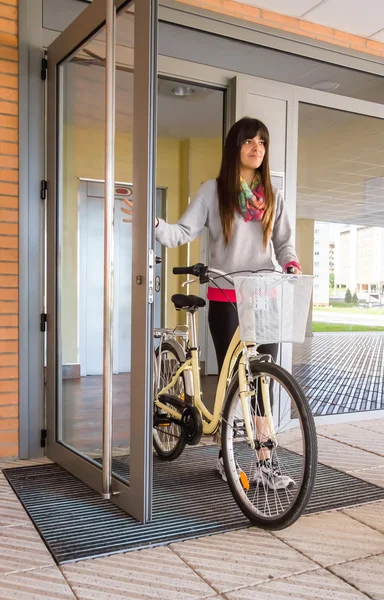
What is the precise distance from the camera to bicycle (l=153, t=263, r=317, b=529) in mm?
2010

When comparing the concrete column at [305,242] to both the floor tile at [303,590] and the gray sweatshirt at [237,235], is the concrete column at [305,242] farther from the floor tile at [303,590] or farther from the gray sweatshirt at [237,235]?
the floor tile at [303,590]

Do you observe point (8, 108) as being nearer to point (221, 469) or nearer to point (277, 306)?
point (277, 306)

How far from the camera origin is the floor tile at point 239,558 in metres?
1.80

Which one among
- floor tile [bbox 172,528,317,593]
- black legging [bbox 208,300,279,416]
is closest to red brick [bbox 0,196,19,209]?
black legging [bbox 208,300,279,416]

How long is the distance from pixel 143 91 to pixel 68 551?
1.65 m

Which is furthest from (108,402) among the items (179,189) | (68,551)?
(179,189)

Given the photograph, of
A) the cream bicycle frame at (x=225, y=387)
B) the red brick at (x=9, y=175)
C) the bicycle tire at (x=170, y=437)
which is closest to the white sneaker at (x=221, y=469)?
the bicycle tire at (x=170, y=437)

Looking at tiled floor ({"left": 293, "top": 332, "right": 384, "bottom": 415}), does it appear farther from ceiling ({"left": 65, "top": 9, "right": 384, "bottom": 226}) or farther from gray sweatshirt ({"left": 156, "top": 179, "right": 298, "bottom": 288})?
gray sweatshirt ({"left": 156, "top": 179, "right": 298, "bottom": 288})

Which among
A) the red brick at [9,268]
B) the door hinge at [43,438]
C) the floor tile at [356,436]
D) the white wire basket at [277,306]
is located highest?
the red brick at [9,268]

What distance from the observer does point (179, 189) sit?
A: 637cm

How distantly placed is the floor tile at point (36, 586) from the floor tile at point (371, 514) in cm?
119

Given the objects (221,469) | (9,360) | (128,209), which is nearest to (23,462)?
(9,360)

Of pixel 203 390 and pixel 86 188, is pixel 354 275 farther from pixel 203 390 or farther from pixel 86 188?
pixel 86 188

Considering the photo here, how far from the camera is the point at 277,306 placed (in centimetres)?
200
